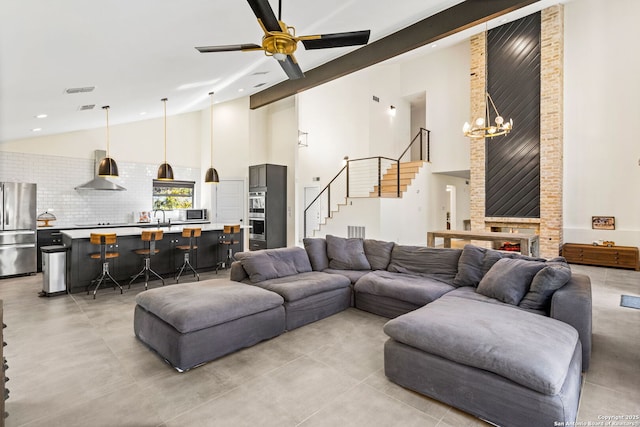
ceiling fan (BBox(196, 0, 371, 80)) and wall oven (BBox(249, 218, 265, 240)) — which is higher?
ceiling fan (BBox(196, 0, 371, 80))

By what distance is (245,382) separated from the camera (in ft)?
8.53

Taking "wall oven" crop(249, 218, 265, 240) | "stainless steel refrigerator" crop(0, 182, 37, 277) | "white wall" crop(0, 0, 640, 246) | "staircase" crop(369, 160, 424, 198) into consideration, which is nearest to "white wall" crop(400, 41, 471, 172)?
"white wall" crop(0, 0, 640, 246)

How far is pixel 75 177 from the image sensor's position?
786cm

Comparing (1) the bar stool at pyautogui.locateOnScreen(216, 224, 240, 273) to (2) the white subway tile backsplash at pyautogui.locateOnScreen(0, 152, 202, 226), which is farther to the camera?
(2) the white subway tile backsplash at pyautogui.locateOnScreen(0, 152, 202, 226)

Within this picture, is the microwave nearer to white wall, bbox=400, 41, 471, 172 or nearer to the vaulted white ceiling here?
the vaulted white ceiling

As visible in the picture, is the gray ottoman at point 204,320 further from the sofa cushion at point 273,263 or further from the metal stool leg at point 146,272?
the metal stool leg at point 146,272

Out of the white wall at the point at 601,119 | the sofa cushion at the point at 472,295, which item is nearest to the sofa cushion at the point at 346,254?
the sofa cushion at the point at 472,295

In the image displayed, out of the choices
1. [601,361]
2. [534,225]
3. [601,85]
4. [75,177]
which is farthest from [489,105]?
[75,177]

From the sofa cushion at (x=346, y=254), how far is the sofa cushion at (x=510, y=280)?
1.74m

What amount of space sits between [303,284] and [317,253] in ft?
3.67

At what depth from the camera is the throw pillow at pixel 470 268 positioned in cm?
384

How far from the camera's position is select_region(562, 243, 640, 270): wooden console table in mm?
7219

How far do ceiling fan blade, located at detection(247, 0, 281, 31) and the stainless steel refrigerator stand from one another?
6458 millimetres

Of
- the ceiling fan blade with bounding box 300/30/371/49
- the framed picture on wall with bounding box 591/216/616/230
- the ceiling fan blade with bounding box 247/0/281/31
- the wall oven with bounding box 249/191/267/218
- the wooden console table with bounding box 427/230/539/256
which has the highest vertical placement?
the ceiling fan blade with bounding box 300/30/371/49
